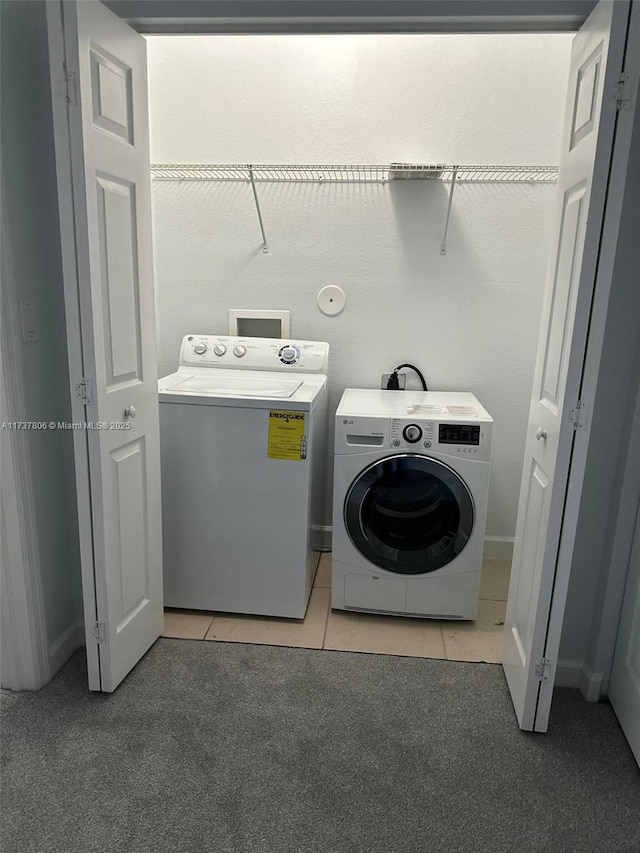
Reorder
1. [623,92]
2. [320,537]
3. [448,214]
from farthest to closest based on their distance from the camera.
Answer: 1. [320,537]
2. [448,214]
3. [623,92]

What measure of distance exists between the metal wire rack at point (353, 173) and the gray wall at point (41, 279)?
0.97m

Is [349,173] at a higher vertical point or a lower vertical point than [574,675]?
higher

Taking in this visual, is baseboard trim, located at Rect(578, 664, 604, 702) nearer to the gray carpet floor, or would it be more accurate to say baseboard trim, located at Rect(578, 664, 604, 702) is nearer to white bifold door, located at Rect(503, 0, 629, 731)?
the gray carpet floor

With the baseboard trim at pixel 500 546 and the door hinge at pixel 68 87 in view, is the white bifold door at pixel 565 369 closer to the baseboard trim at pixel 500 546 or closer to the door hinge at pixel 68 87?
the baseboard trim at pixel 500 546

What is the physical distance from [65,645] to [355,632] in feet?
3.56

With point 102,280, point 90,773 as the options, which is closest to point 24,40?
point 102,280

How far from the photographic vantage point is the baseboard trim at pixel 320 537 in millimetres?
2563

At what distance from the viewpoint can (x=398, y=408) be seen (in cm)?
234

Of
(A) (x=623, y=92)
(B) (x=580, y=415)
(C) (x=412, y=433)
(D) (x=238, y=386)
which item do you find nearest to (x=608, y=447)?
(B) (x=580, y=415)

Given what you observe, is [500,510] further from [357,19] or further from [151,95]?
[151,95]

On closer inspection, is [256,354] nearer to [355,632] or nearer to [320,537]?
[320,537]

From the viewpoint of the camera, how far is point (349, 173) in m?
2.63

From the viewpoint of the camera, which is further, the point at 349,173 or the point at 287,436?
the point at 349,173

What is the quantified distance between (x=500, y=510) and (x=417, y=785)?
63.5 inches
